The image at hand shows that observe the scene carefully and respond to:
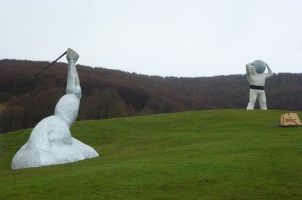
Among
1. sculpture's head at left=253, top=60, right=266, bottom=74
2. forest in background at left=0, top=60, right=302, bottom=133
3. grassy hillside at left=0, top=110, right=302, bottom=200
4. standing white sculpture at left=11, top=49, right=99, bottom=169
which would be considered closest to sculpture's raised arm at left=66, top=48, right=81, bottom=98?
standing white sculpture at left=11, top=49, right=99, bottom=169

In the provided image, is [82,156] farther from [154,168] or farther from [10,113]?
[10,113]

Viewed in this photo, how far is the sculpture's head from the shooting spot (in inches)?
1491

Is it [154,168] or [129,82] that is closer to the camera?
[154,168]

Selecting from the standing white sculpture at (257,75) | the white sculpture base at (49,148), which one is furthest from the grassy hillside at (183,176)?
the standing white sculpture at (257,75)

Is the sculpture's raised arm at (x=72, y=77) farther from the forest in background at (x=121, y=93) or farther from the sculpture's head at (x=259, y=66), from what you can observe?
the forest in background at (x=121, y=93)

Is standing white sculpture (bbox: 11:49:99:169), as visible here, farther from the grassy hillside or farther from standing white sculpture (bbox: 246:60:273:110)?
standing white sculpture (bbox: 246:60:273:110)

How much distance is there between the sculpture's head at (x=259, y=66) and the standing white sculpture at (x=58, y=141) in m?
19.0

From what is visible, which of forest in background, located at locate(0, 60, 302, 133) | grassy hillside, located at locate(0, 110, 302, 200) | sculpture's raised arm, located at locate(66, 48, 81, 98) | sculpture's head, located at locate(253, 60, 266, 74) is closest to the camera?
grassy hillside, located at locate(0, 110, 302, 200)

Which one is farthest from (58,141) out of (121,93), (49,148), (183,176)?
(121,93)

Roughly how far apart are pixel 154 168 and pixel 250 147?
5.67 metres

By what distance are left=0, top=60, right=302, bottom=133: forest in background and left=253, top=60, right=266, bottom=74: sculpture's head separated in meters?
27.4

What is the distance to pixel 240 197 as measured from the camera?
11.6 metres

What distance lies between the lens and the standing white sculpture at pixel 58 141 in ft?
63.8

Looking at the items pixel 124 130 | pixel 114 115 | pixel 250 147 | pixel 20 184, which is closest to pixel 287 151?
pixel 250 147
